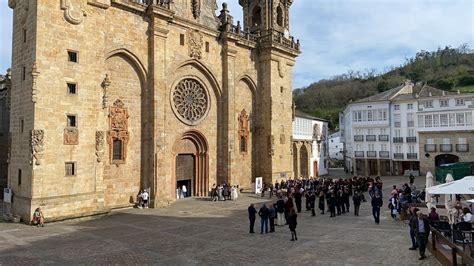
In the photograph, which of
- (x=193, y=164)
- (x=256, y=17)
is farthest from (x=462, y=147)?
(x=193, y=164)

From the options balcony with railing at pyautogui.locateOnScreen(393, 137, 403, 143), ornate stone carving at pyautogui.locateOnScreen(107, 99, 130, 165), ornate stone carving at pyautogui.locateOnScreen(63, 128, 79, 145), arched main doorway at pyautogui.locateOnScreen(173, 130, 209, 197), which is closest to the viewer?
ornate stone carving at pyautogui.locateOnScreen(63, 128, 79, 145)

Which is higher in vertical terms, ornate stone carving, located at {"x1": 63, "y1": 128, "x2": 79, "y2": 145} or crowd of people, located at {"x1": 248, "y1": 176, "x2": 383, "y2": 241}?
ornate stone carving, located at {"x1": 63, "y1": 128, "x2": 79, "y2": 145}

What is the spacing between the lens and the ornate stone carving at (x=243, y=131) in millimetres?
28781

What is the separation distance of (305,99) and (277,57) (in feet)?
219

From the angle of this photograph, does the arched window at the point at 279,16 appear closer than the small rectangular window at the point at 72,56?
No

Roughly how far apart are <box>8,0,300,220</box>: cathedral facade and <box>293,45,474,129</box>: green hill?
5714cm

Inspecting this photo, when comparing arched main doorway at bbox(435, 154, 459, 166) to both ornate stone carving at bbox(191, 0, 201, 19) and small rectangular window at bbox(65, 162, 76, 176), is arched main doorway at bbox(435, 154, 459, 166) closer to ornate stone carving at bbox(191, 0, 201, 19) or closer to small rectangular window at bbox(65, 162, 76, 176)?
ornate stone carving at bbox(191, 0, 201, 19)

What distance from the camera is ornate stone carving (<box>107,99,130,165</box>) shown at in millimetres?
19906

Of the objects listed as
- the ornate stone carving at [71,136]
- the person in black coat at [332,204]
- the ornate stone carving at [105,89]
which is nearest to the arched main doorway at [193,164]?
the ornate stone carving at [105,89]

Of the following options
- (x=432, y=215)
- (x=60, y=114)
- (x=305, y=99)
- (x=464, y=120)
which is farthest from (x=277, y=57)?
(x=305, y=99)

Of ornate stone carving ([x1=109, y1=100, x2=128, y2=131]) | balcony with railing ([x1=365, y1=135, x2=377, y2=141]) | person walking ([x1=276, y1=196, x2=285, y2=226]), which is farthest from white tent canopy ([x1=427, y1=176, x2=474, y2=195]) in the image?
balcony with railing ([x1=365, y1=135, x2=377, y2=141])

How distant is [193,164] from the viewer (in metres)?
25.7

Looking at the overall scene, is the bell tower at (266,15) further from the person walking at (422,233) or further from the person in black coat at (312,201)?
the person walking at (422,233)

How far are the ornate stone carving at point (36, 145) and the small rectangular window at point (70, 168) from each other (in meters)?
1.38
